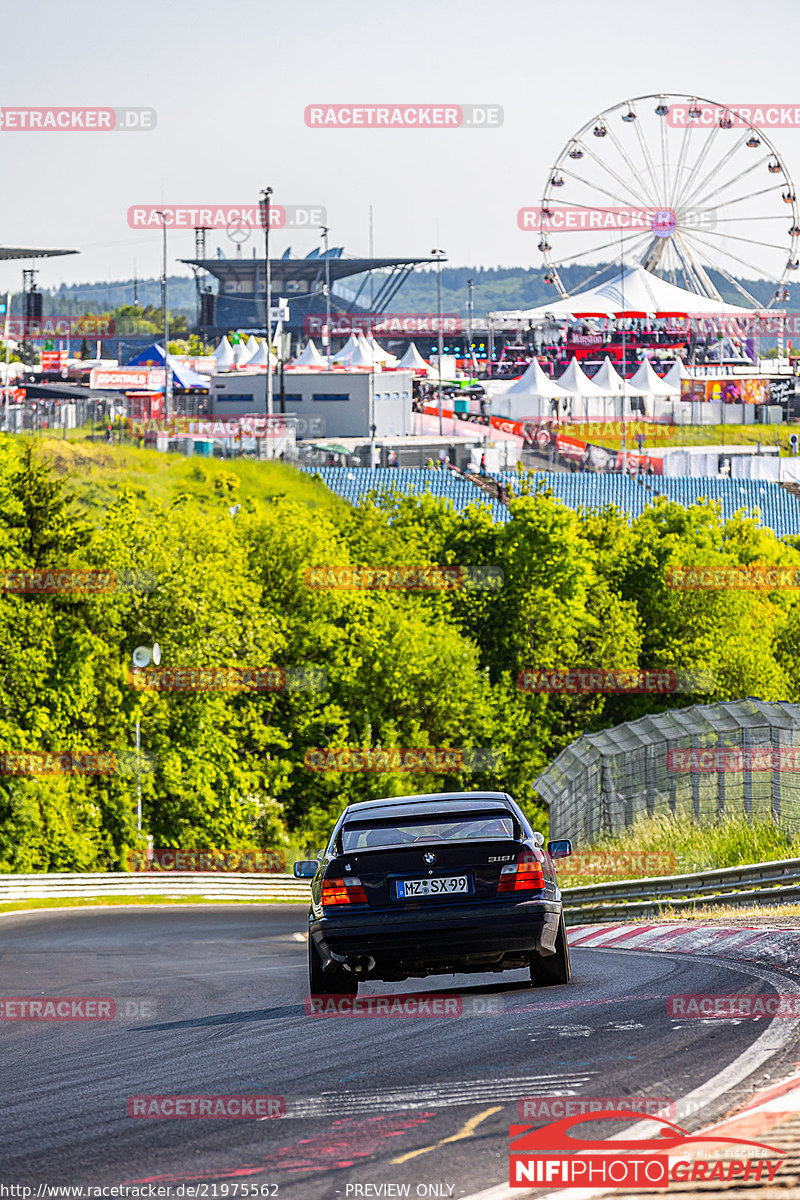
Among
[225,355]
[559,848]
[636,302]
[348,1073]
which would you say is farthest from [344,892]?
[636,302]

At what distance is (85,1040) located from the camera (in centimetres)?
965

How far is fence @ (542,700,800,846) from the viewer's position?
21.7 m

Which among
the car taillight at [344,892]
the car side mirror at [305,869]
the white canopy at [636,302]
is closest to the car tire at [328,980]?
the car taillight at [344,892]

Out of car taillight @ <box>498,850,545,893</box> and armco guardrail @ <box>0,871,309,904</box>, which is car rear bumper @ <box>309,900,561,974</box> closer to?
car taillight @ <box>498,850,545,893</box>

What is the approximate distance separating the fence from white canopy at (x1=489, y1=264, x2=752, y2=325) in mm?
120317

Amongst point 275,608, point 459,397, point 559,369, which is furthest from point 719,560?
point 559,369

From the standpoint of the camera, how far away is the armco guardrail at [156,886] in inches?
1273

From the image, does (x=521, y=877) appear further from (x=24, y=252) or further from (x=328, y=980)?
(x=24, y=252)

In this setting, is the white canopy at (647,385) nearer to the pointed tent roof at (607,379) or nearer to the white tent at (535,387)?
the pointed tent roof at (607,379)

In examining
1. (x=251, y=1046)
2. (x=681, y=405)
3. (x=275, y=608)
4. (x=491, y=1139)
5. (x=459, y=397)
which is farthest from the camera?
(x=459, y=397)

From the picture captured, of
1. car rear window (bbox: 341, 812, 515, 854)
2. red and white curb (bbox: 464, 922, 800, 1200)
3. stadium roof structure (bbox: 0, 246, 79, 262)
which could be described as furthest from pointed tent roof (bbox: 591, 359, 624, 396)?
car rear window (bbox: 341, 812, 515, 854)

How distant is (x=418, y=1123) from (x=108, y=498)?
53.4 metres

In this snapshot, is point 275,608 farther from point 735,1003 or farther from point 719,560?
point 735,1003

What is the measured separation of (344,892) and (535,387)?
8934 centimetres
